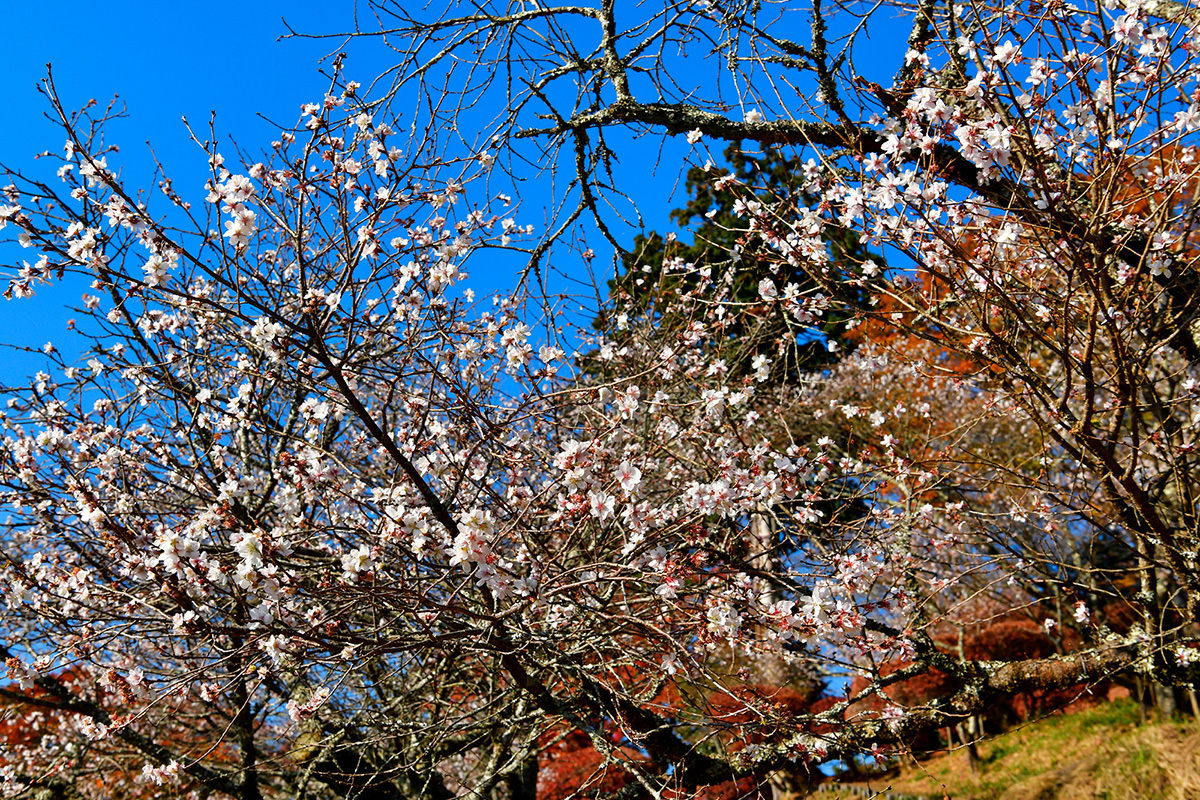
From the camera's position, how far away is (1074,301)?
3869 mm

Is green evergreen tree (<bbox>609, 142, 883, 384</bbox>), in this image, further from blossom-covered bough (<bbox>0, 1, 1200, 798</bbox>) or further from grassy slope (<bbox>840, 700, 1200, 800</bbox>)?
grassy slope (<bbox>840, 700, 1200, 800</bbox>)

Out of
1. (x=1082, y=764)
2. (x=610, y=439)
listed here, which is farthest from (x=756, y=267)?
(x=1082, y=764)

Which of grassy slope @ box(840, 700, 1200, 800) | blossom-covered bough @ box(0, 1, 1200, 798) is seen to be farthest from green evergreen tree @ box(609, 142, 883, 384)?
grassy slope @ box(840, 700, 1200, 800)

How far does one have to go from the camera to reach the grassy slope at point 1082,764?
483cm

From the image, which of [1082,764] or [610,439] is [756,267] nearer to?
[610,439]

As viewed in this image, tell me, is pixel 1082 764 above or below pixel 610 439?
Result: below

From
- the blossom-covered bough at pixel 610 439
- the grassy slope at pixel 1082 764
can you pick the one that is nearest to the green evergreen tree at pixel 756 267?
the blossom-covered bough at pixel 610 439

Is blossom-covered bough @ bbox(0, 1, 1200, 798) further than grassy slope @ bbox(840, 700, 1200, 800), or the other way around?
grassy slope @ bbox(840, 700, 1200, 800)

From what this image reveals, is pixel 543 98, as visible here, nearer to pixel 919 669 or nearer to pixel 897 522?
pixel 897 522

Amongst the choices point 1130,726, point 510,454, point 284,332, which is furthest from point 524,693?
point 1130,726

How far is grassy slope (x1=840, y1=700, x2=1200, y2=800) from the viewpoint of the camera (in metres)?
4.83

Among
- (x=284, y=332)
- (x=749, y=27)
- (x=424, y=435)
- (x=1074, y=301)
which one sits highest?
(x=749, y=27)

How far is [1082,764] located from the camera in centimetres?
623

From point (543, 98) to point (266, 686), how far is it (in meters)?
4.63
